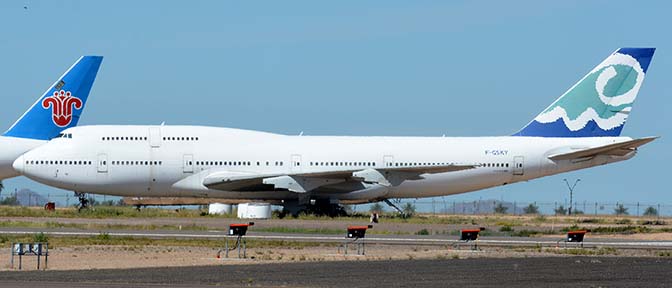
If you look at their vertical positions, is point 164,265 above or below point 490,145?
below

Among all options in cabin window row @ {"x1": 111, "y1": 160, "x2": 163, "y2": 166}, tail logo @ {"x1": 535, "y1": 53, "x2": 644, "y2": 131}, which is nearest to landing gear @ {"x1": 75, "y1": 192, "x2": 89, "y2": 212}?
cabin window row @ {"x1": 111, "y1": 160, "x2": 163, "y2": 166}

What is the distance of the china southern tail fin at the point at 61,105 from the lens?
72438 mm

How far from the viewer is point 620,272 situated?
3095cm

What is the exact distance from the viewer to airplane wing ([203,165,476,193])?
2494 inches

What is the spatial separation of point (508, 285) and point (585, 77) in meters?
43.2

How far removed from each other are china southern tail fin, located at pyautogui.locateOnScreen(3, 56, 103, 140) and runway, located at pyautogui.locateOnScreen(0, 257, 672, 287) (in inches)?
1679

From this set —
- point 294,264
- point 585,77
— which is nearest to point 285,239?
point 294,264

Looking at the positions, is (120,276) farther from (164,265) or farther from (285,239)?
(285,239)

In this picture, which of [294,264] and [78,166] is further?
[78,166]

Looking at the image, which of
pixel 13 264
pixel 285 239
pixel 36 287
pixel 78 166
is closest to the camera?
pixel 36 287

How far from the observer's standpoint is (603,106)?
67.6m

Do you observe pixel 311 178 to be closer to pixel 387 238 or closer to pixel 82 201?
pixel 82 201

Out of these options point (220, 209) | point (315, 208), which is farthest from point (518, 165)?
point (220, 209)

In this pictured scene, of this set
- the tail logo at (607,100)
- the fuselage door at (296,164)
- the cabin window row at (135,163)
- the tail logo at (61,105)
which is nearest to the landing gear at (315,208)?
the fuselage door at (296,164)
